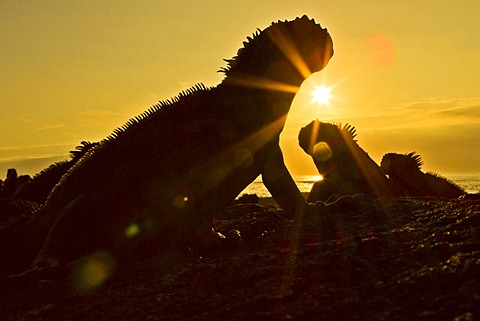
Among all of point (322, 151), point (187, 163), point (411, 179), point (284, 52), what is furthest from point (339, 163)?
point (187, 163)

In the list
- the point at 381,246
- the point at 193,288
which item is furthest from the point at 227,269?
the point at 381,246

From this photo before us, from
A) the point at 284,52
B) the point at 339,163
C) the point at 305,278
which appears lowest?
the point at 305,278

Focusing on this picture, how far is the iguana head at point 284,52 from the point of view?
6711 mm

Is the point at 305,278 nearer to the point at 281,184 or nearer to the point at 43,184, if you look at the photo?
the point at 281,184

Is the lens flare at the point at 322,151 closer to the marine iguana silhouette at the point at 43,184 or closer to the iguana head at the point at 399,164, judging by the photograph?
the iguana head at the point at 399,164

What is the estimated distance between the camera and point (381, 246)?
353cm

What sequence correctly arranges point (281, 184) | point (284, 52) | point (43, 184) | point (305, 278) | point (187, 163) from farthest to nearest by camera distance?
point (43, 184) < point (281, 184) < point (284, 52) < point (187, 163) < point (305, 278)

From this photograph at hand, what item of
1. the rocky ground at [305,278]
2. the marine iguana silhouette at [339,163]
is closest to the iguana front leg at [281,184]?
the rocky ground at [305,278]

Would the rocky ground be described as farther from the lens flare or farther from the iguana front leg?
the lens flare

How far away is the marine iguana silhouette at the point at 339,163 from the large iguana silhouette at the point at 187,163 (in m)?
3.11

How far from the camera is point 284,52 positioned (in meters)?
6.75

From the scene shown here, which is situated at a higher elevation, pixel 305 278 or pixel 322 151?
pixel 322 151

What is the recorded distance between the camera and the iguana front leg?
6969 mm

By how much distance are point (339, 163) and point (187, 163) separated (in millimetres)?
5156
